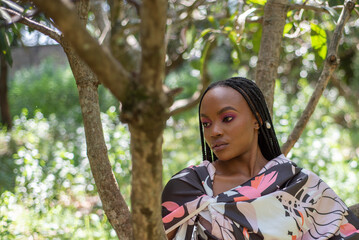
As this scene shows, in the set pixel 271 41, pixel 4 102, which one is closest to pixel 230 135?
pixel 271 41

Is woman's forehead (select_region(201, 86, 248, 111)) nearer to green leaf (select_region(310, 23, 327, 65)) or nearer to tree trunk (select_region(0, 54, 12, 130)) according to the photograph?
Result: green leaf (select_region(310, 23, 327, 65))

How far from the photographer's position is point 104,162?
162cm

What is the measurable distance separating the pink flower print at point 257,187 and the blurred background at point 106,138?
19.4 inches

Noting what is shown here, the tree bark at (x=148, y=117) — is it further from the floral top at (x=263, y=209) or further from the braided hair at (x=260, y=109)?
the braided hair at (x=260, y=109)

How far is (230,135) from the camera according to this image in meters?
1.85

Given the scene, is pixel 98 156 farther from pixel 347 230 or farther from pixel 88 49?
pixel 347 230

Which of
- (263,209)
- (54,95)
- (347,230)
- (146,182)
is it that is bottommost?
(347,230)

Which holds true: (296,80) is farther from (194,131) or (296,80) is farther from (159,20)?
(159,20)

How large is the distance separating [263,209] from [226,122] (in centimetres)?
35

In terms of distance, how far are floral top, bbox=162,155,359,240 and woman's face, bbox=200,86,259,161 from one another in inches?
5.0

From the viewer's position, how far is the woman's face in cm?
185

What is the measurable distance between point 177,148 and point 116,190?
4.67 meters

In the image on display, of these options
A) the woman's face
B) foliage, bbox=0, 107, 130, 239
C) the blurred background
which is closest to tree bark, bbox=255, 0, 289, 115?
the blurred background

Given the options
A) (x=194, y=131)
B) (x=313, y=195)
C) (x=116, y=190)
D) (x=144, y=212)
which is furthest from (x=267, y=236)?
(x=194, y=131)
